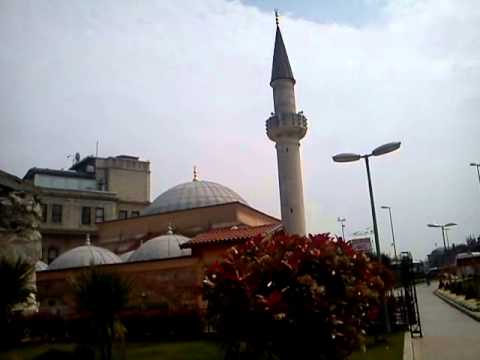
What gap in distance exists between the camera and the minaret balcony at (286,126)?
25.8m

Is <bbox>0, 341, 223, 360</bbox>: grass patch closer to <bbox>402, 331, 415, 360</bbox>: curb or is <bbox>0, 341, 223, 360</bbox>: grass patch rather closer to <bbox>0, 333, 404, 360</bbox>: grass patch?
<bbox>0, 333, 404, 360</bbox>: grass patch

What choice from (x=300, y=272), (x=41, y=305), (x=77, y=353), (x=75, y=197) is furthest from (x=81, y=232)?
(x=300, y=272)

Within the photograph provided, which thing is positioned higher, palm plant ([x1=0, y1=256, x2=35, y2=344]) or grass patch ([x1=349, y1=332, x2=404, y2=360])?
palm plant ([x1=0, y1=256, x2=35, y2=344])

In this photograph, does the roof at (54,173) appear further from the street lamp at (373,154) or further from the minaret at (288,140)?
the street lamp at (373,154)

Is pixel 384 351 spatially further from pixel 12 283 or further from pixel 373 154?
pixel 12 283

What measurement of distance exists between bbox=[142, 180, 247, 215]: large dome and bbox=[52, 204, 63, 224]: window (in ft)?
38.9

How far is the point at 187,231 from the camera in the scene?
29531mm

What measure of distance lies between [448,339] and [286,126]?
14.9 m

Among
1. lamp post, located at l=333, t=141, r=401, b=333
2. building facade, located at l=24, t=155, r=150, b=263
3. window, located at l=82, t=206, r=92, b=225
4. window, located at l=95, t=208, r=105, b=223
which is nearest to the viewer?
lamp post, located at l=333, t=141, r=401, b=333

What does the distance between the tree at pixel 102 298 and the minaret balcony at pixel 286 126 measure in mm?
17283

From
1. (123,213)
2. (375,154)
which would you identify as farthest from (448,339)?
(123,213)

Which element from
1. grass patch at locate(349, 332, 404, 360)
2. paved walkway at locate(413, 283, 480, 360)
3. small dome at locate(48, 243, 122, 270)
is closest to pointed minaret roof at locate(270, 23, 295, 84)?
small dome at locate(48, 243, 122, 270)

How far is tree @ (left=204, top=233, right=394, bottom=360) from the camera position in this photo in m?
6.86

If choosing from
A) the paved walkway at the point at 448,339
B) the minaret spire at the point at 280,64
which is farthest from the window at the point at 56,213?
the paved walkway at the point at 448,339
